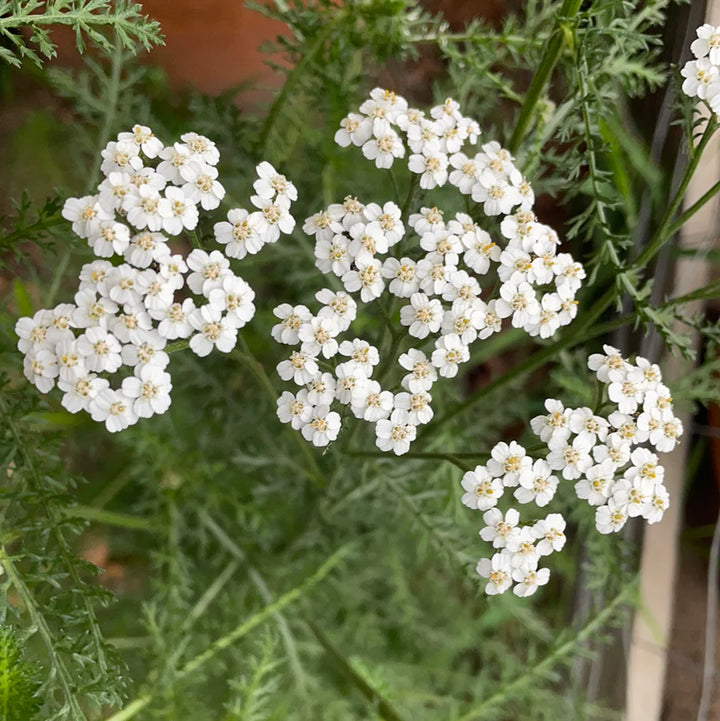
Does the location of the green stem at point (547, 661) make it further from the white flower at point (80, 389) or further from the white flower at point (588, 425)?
the white flower at point (80, 389)

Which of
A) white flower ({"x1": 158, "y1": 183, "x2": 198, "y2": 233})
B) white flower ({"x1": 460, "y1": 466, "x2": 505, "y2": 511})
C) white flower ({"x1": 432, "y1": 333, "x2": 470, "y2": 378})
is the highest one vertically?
white flower ({"x1": 158, "y1": 183, "x2": 198, "y2": 233})

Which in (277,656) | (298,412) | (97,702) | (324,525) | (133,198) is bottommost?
(277,656)

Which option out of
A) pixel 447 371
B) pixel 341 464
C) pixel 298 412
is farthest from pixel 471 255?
pixel 341 464

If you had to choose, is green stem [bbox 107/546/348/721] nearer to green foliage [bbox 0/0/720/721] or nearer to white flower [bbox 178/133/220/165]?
green foliage [bbox 0/0/720/721]

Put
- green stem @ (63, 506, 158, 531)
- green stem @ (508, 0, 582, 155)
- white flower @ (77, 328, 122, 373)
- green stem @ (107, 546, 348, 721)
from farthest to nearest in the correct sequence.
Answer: green stem @ (63, 506, 158, 531) < green stem @ (107, 546, 348, 721) < green stem @ (508, 0, 582, 155) < white flower @ (77, 328, 122, 373)

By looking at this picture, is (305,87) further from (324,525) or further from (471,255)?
(324,525)

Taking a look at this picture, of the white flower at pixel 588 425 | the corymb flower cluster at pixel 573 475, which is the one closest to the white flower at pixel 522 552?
the corymb flower cluster at pixel 573 475

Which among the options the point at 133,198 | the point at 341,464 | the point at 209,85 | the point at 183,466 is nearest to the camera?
the point at 133,198

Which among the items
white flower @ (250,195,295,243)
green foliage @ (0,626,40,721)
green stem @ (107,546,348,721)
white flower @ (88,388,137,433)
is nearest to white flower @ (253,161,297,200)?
white flower @ (250,195,295,243)
